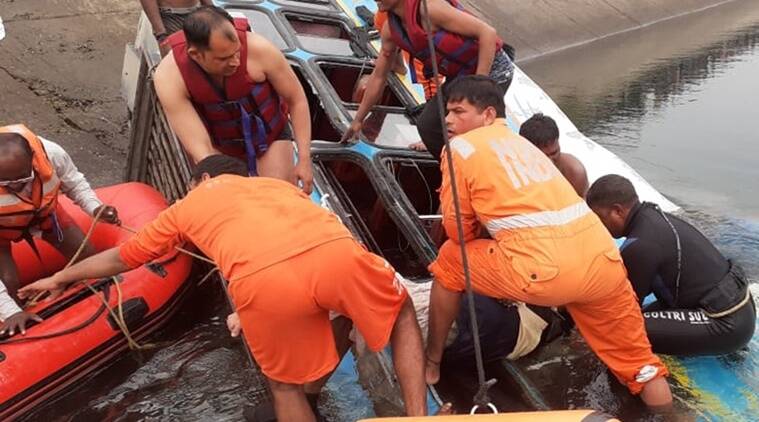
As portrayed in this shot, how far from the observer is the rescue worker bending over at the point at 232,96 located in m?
3.19

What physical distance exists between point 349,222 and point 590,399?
153 cm

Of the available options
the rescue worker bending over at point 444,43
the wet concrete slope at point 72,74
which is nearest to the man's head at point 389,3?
the rescue worker bending over at point 444,43

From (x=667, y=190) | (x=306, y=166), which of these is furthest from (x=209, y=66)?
(x=667, y=190)

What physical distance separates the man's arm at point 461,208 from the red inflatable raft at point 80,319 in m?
1.75

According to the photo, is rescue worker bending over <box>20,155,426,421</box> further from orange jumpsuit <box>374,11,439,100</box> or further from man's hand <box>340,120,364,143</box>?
orange jumpsuit <box>374,11,439,100</box>

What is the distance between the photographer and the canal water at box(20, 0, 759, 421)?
3.46m

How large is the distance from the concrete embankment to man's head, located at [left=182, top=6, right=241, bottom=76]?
9005mm

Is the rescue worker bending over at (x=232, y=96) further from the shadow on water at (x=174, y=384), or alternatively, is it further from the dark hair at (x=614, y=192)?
the dark hair at (x=614, y=192)

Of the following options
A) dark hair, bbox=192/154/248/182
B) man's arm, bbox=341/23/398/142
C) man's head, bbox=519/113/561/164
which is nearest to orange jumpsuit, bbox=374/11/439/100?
man's arm, bbox=341/23/398/142

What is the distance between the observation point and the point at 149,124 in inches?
193

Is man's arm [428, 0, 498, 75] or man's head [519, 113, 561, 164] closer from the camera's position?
man's head [519, 113, 561, 164]

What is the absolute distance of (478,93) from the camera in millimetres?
3025

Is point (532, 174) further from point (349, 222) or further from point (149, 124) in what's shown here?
point (149, 124)

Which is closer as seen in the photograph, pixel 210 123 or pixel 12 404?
pixel 12 404
